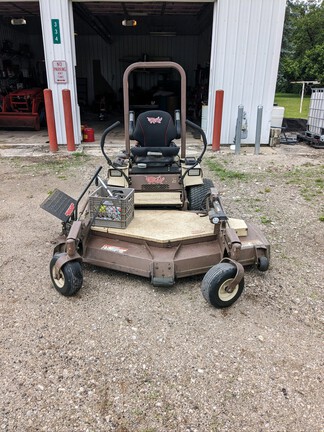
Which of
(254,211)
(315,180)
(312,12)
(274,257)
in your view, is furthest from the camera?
(312,12)

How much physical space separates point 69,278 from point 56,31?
6.35 metres

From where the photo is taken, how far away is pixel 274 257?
11.7ft

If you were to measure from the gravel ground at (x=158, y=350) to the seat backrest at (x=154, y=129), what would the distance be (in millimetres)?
1508

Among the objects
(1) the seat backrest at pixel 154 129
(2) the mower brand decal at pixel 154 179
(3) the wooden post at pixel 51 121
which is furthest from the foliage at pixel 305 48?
(2) the mower brand decal at pixel 154 179

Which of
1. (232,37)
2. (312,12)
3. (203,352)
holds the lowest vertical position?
(203,352)

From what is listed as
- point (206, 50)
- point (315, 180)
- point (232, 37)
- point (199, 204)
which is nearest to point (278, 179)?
point (315, 180)

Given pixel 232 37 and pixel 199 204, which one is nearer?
pixel 199 204

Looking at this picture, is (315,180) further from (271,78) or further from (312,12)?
(312,12)

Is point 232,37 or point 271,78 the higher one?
point 232,37

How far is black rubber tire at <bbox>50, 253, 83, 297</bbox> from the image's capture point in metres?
2.78

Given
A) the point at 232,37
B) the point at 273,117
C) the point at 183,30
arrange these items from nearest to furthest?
1. the point at 232,37
2. the point at 273,117
3. the point at 183,30

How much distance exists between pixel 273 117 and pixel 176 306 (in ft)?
22.2

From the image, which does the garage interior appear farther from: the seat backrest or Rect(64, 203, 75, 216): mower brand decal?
Rect(64, 203, 75, 216): mower brand decal

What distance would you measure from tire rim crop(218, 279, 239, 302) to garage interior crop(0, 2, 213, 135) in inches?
382
